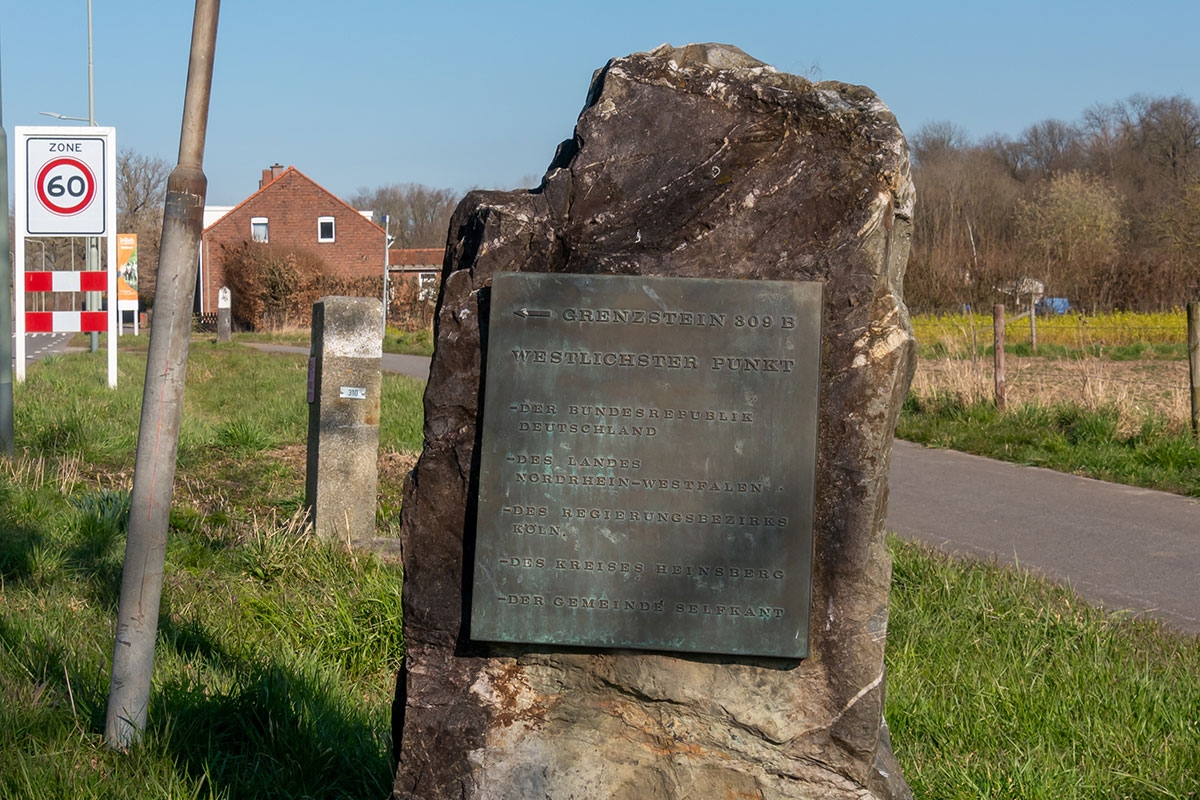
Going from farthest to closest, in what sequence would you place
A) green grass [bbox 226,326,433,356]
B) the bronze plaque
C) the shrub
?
the shrub < green grass [bbox 226,326,433,356] < the bronze plaque

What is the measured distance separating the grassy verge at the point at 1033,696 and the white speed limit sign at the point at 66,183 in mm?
10224

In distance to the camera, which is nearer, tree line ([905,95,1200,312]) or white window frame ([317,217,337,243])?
tree line ([905,95,1200,312])

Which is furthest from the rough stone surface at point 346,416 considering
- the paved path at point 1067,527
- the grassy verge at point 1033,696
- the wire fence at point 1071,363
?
the wire fence at point 1071,363

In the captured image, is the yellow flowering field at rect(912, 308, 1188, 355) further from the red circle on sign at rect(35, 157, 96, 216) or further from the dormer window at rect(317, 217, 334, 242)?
the dormer window at rect(317, 217, 334, 242)

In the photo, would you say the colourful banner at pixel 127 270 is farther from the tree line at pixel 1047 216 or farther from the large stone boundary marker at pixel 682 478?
the large stone boundary marker at pixel 682 478

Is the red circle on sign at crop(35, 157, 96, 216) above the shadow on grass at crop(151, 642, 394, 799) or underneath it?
above

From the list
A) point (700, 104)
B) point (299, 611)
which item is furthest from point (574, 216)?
point (299, 611)

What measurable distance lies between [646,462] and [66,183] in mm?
11379

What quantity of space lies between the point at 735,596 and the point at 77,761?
1986 mm

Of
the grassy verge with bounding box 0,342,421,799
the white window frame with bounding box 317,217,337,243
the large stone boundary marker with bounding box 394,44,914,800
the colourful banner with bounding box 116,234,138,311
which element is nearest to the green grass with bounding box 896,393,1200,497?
the grassy verge with bounding box 0,342,421,799

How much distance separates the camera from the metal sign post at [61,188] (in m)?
12.0

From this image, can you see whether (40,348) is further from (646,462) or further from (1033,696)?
(646,462)

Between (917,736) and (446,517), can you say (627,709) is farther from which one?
(917,736)

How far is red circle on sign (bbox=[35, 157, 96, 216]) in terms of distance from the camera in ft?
39.6
